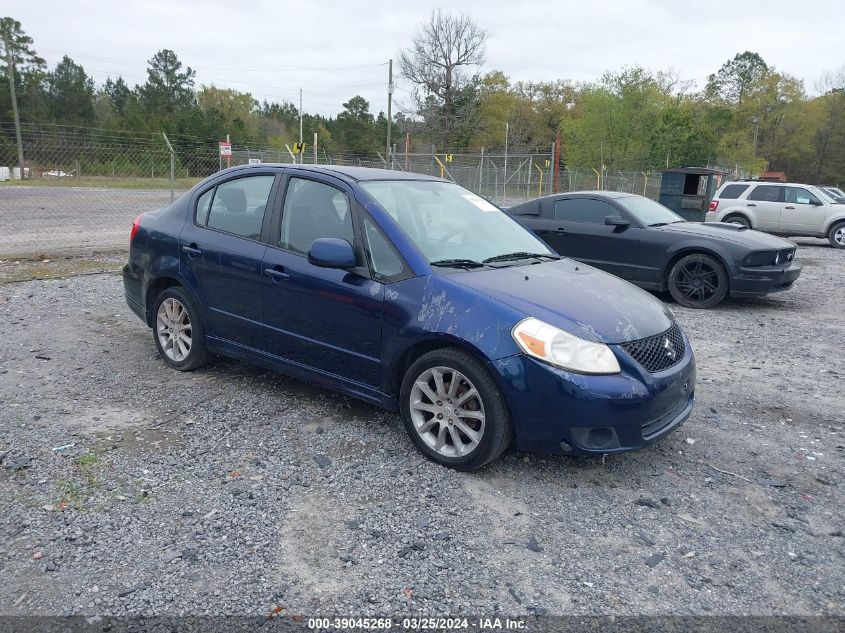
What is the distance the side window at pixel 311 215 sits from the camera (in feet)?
14.1

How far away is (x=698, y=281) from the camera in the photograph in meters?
8.59

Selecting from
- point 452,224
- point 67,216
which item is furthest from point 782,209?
point 67,216

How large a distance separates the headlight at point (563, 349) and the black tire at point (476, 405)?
0.29 metres

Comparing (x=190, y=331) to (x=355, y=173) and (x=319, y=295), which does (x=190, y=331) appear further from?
(x=355, y=173)

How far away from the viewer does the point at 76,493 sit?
3.38 metres

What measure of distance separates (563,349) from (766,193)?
55.5 feet

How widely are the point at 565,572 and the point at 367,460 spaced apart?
1398 millimetres

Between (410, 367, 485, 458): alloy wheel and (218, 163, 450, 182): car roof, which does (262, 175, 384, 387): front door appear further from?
(410, 367, 485, 458): alloy wheel

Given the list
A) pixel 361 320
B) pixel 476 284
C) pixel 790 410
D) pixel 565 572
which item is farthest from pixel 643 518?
pixel 790 410

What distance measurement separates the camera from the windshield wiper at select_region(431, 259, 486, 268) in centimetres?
402

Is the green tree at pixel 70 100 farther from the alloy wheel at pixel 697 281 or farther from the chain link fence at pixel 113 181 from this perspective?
the alloy wheel at pixel 697 281

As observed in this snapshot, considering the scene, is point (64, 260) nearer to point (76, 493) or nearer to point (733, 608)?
point (76, 493)

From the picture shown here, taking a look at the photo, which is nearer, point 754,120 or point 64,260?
point 64,260

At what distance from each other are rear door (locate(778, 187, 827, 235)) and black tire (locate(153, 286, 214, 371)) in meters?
17.0
